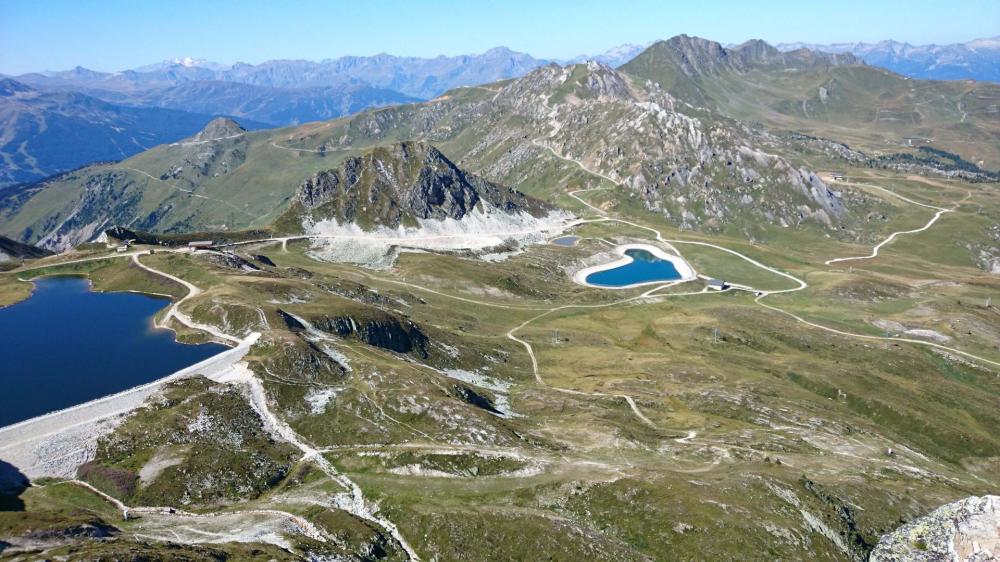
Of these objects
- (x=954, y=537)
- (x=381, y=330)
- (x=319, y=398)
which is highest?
(x=954, y=537)

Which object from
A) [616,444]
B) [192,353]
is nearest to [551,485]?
[616,444]

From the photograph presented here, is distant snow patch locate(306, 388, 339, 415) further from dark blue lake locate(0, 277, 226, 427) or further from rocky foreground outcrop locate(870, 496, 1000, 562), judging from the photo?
rocky foreground outcrop locate(870, 496, 1000, 562)

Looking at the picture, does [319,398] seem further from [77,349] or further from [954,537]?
[954,537]

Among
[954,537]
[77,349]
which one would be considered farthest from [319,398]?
[954,537]

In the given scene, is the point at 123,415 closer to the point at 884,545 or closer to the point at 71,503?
the point at 71,503

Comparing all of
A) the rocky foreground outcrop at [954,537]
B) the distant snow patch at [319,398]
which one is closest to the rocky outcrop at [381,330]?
the distant snow patch at [319,398]

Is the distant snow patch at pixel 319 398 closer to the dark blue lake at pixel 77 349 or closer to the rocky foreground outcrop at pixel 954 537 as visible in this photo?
the dark blue lake at pixel 77 349
